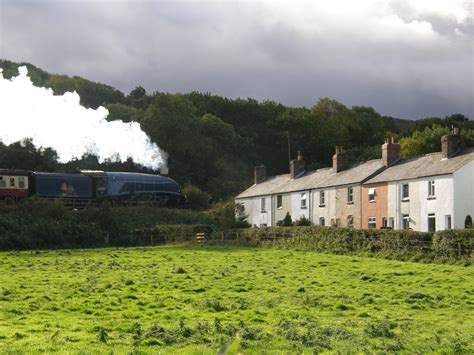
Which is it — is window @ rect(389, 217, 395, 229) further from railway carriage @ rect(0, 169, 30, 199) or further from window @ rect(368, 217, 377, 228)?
railway carriage @ rect(0, 169, 30, 199)

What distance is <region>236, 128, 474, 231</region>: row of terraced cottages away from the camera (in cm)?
4944

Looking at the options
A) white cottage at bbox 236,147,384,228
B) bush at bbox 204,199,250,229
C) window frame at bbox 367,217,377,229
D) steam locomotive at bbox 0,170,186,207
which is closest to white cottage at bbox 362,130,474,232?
window frame at bbox 367,217,377,229

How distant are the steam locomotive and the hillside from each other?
10.4 meters

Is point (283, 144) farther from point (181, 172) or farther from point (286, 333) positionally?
point (286, 333)

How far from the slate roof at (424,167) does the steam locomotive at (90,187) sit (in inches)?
927

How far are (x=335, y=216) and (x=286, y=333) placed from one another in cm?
4416

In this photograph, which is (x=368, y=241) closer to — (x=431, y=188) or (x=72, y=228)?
(x=431, y=188)

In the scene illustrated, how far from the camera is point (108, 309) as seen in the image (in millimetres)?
22594

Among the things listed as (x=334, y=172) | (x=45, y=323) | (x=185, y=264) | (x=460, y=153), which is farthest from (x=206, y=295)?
(x=334, y=172)

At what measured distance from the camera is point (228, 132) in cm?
10231

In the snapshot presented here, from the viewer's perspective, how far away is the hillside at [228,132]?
295 feet

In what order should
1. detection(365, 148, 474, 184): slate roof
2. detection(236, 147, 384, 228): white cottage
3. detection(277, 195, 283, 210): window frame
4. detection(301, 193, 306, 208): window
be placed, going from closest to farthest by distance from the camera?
detection(365, 148, 474, 184): slate roof
detection(236, 147, 384, 228): white cottage
detection(301, 193, 306, 208): window
detection(277, 195, 283, 210): window frame

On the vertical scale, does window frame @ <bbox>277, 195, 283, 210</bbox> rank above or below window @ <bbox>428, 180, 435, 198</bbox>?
below

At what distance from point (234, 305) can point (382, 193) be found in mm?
34865
